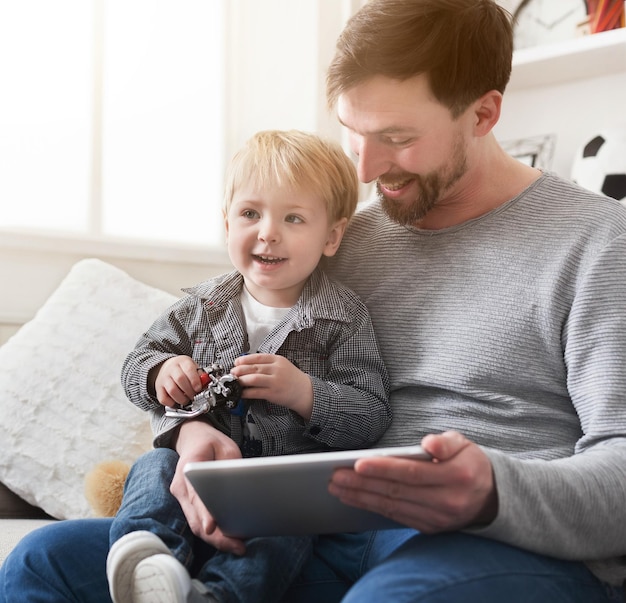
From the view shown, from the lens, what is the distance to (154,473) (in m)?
1.20

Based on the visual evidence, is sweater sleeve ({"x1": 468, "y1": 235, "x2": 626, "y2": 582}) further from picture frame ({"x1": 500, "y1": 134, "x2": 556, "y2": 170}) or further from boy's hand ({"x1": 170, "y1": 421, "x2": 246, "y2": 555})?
picture frame ({"x1": 500, "y1": 134, "x2": 556, "y2": 170})

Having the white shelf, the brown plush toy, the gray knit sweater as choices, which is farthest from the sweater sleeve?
the white shelf

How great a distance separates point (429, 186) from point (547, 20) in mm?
1278

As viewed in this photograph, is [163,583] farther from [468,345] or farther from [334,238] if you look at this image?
[334,238]

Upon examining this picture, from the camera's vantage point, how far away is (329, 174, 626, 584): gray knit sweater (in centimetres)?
101

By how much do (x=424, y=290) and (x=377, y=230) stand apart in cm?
17

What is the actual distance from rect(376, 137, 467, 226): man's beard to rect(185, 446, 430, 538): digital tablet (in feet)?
1.74

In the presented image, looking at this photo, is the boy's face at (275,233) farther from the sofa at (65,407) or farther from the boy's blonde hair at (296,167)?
the sofa at (65,407)

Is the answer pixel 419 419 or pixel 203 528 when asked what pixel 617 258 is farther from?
pixel 203 528

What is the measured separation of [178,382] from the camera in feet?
4.11

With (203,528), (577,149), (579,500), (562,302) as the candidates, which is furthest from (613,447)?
(577,149)

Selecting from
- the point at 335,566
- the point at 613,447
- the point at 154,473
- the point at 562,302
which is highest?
the point at 562,302

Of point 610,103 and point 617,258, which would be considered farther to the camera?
point 610,103

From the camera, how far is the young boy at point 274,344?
1.19m
